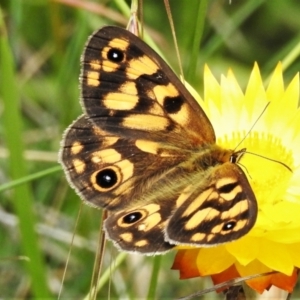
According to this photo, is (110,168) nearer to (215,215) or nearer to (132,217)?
(132,217)

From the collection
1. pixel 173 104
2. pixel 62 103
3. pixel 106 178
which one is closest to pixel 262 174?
pixel 173 104

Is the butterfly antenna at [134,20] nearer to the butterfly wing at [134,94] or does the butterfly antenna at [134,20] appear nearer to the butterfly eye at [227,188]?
the butterfly wing at [134,94]

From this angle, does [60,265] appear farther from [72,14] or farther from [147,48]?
[147,48]

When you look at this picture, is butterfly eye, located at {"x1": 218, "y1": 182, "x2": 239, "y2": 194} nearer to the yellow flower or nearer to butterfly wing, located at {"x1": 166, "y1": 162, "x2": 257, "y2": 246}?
butterfly wing, located at {"x1": 166, "y1": 162, "x2": 257, "y2": 246}

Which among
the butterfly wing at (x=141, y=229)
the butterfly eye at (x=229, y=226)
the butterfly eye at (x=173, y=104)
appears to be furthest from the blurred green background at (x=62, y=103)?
the butterfly eye at (x=229, y=226)

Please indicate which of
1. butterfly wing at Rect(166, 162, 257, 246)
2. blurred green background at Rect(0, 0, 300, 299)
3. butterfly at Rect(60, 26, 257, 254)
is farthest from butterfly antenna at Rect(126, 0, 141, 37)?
butterfly wing at Rect(166, 162, 257, 246)

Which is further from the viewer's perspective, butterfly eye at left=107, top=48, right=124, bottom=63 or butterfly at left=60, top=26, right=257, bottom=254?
butterfly eye at left=107, top=48, right=124, bottom=63
